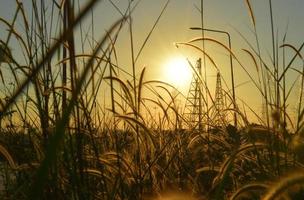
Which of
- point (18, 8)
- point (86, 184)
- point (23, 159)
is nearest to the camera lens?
point (86, 184)

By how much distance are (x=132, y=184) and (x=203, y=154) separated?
1186 millimetres

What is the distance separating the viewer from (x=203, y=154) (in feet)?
10.0

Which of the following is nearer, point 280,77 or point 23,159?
point 280,77

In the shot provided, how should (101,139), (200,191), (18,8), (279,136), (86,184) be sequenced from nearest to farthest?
(86,184)
(18,8)
(279,136)
(200,191)
(101,139)

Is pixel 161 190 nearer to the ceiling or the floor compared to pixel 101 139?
nearer to the floor

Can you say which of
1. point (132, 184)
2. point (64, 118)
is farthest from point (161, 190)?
point (64, 118)

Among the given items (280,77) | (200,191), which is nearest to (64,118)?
(280,77)

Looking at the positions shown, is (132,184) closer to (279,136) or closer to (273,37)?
(279,136)

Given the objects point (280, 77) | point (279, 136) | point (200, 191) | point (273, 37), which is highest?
point (273, 37)

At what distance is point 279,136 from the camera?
189 cm

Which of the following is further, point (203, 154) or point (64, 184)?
point (203, 154)

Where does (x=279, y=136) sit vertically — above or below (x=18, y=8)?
below

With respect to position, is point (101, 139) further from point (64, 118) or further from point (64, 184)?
point (64, 118)

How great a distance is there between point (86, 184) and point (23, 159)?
1.49m
